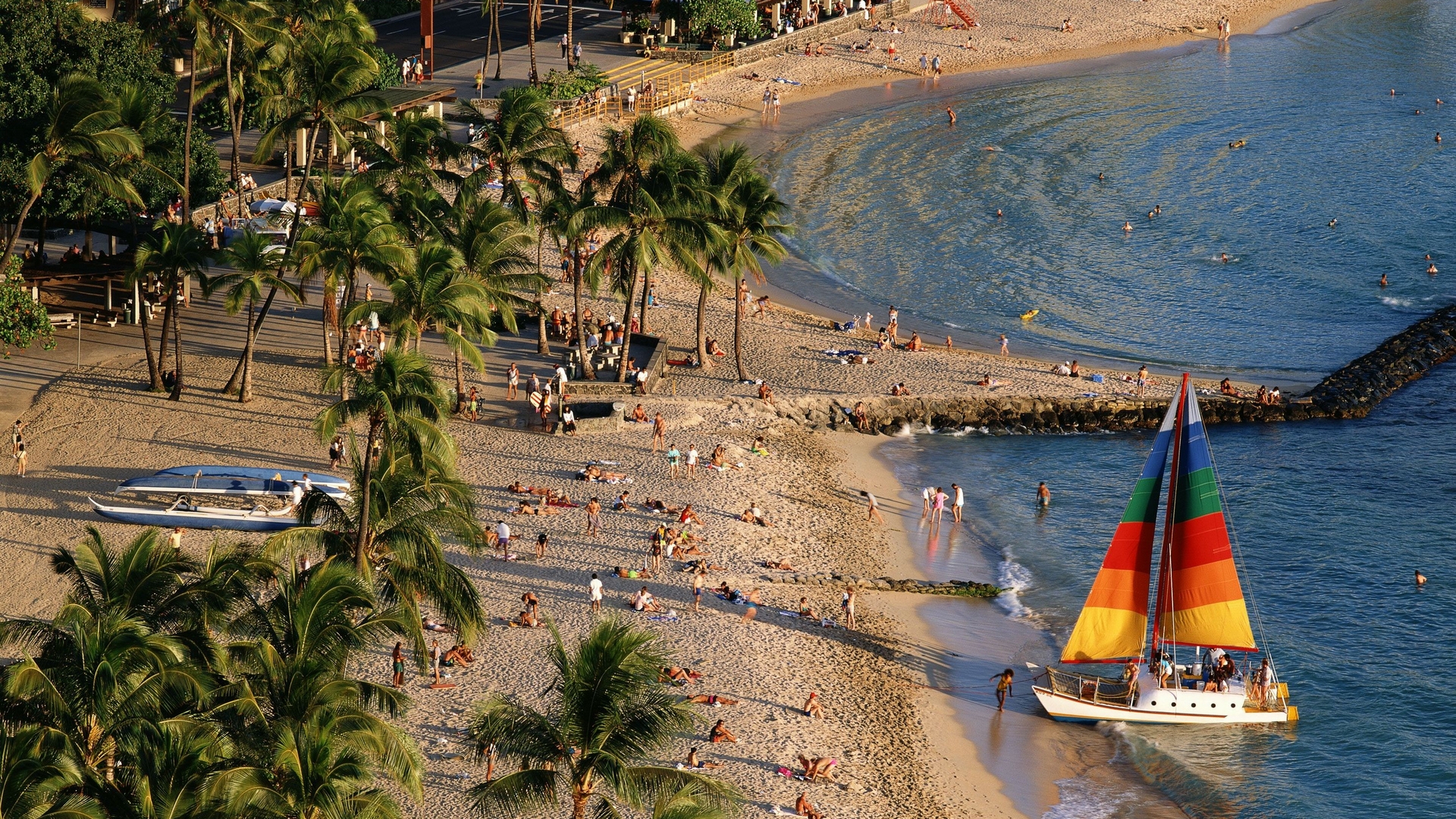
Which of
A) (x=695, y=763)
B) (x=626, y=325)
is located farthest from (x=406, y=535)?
(x=626, y=325)

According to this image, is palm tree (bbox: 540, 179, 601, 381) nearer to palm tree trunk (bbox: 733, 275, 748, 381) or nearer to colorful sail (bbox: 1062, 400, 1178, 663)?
palm tree trunk (bbox: 733, 275, 748, 381)

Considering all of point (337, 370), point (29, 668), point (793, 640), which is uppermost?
point (337, 370)

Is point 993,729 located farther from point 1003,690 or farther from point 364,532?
point 364,532

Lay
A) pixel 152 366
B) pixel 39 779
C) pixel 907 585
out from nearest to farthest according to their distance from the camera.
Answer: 1. pixel 39 779
2. pixel 907 585
3. pixel 152 366

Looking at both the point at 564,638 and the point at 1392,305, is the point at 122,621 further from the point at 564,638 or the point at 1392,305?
the point at 1392,305

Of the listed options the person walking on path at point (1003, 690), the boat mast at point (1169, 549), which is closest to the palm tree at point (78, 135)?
the person walking on path at point (1003, 690)

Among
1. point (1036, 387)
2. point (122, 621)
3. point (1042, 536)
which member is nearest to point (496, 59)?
point (1036, 387)

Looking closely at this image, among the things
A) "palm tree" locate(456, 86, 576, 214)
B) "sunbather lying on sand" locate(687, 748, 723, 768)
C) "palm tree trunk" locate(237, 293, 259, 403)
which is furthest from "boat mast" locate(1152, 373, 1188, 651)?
"palm tree trunk" locate(237, 293, 259, 403)
